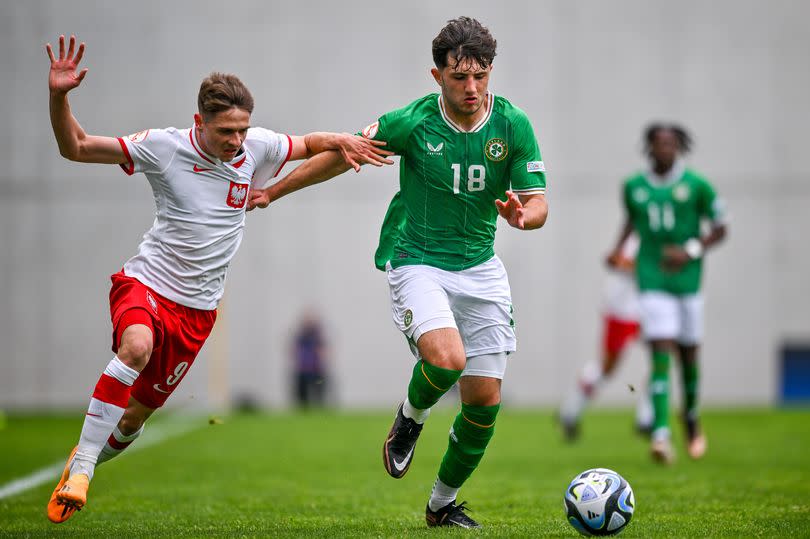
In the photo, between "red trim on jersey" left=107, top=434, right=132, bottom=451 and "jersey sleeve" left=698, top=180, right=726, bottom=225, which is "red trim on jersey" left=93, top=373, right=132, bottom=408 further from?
"jersey sleeve" left=698, top=180, right=726, bottom=225

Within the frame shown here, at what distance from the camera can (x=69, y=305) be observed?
2434cm

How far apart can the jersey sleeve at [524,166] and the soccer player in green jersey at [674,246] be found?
4.85 metres

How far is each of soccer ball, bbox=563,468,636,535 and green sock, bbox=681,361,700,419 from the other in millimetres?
5315

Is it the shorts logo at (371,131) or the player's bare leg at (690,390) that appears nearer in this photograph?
the shorts logo at (371,131)

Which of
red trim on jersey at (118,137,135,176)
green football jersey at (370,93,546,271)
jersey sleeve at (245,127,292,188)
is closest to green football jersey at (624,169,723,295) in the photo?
green football jersey at (370,93,546,271)

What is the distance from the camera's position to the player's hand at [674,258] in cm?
1062

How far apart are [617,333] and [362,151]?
25.2 feet

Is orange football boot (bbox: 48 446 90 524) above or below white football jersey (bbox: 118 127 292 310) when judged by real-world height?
below

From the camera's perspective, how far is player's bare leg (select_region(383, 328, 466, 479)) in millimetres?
5770

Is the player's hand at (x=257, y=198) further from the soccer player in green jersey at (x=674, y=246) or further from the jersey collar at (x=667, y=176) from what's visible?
the jersey collar at (x=667, y=176)

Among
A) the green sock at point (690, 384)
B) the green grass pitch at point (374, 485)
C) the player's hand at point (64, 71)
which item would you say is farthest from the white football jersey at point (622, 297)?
the player's hand at point (64, 71)

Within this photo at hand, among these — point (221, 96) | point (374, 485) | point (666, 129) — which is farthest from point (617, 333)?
point (221, 96)

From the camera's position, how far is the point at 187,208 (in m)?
6.20

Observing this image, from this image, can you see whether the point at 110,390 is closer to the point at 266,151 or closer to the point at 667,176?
the point at 266,151
